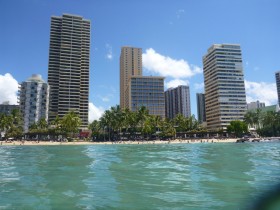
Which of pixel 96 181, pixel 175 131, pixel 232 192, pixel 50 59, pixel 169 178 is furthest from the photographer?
pixel 50 59

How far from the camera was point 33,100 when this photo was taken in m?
181

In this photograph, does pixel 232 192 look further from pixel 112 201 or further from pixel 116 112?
pixel 116 112

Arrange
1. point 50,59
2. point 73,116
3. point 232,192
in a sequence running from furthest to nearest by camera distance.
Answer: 1. point 50,59
2. point 73,116
3. point 232,192

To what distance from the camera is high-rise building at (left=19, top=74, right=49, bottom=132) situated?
18012cm

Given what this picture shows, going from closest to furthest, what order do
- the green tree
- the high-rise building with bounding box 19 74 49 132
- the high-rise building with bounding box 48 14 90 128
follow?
the green tree < the high-rise building with bounding box 19 74 49 132 < the high-rise building with bounding box 48 14 90 128

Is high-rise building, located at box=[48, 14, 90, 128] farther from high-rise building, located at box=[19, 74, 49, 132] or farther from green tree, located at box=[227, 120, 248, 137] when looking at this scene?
green tree, located at box=[227, 120, 248, 137]

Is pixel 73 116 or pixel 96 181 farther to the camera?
pixel 73 116

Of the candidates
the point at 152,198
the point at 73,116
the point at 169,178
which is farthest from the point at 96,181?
the point at 73,116

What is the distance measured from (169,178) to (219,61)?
192m

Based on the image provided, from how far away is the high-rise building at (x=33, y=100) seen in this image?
180m

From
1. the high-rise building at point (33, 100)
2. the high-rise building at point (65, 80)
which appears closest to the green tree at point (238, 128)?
the high-rise building at point (65, 80)

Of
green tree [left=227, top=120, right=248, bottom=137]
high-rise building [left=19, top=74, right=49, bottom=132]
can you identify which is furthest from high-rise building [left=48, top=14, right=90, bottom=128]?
green tree [left=227, top=120, right=248, bottom=137]

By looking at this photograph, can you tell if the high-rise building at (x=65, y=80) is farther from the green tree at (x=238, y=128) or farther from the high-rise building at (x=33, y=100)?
the green tree at (x=238, y=128)

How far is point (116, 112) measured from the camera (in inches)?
5561
